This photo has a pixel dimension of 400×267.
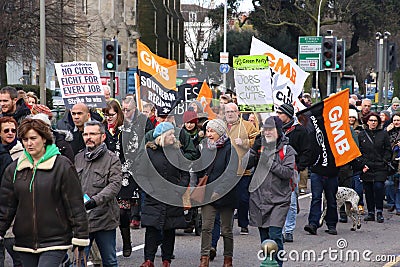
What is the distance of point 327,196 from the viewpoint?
12.7m

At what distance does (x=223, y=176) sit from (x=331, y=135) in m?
3.44

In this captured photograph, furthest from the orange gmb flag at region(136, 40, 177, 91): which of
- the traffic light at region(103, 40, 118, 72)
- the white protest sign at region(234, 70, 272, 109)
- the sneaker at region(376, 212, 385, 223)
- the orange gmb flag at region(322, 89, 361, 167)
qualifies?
the traffic light at region(103, 40, 118, 72)

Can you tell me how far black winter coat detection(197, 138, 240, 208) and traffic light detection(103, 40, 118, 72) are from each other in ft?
42.4

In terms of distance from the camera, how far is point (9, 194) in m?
6.60

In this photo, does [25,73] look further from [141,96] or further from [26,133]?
[26,133]

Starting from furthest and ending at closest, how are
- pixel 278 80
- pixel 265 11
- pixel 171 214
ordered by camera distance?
pixel 265 11
pixel 278 80
pixel 171 214

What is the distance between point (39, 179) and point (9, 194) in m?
0.30

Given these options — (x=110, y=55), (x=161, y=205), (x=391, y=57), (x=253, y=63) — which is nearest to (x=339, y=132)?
(x=253, y=63)

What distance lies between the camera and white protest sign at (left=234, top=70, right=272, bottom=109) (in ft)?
42.4

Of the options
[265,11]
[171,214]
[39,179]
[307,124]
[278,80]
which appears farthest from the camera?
[265,11]

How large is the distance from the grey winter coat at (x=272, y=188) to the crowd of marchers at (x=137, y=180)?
0.01 m

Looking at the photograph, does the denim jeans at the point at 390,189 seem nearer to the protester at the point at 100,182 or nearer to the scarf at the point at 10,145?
the protester at the point at 100,182

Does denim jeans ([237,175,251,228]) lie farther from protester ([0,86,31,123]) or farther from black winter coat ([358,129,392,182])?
protester ([0,86,31,123])

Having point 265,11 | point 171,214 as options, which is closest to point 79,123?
A: point 171,214
